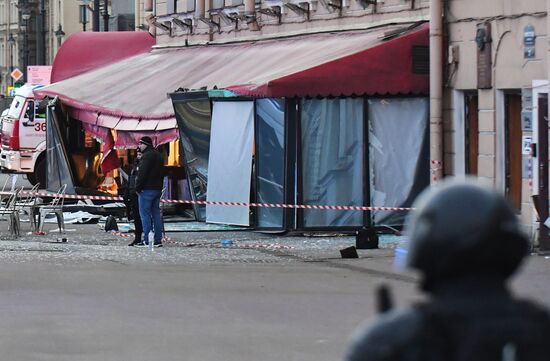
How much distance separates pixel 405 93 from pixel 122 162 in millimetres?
10444

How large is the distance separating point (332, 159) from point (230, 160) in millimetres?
1817

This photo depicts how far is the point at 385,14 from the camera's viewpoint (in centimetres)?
2255

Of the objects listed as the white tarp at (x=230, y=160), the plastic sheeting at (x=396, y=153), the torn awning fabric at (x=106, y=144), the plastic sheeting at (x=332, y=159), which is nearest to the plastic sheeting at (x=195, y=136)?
the white tarp at (x=230, y=160)

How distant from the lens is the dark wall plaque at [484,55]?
1944cm

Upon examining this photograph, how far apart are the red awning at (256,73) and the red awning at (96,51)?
0.65 metres

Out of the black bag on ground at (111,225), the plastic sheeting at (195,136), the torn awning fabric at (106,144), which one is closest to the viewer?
the plastic sheeting at (195,136)

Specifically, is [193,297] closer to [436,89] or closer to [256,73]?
[436,89]

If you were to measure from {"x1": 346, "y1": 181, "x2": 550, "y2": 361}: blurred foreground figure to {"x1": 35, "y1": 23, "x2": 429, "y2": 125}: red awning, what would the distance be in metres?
18.1

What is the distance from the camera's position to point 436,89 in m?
20.7

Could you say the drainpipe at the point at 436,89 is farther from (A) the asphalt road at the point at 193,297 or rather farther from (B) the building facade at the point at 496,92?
(A) the asphalt road at the point at 193,297

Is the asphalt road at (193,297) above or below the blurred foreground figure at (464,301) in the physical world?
below

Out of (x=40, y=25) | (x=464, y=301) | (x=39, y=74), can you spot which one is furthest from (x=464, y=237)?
(x=40, y=25)

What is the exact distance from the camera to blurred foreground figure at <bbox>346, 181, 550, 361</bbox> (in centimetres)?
280

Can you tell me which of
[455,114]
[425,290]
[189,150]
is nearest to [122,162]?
[189,150]
